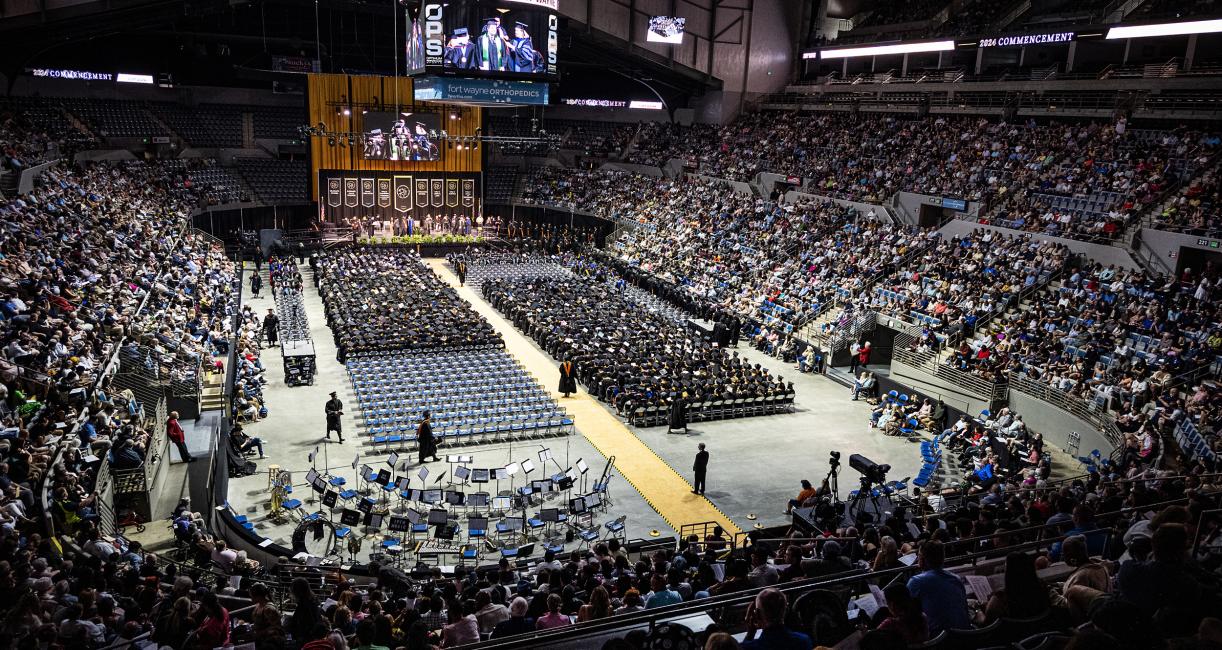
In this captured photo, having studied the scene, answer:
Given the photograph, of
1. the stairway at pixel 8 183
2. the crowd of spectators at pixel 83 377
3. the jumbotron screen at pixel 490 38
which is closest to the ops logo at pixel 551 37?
the jumbotron screen at pixel 490 38

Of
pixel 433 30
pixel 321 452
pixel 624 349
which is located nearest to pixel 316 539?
pixel 321 452

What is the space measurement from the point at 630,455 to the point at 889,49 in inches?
1329

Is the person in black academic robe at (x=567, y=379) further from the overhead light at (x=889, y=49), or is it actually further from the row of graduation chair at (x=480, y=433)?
the overhead light at (x=889, y=49)

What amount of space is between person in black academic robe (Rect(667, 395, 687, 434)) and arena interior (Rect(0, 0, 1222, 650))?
0.27 ft

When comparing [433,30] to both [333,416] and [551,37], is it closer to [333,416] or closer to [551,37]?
[551,37]

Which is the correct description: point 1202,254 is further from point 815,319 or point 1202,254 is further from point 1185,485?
point 1185,485

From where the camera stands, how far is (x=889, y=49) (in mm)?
43906

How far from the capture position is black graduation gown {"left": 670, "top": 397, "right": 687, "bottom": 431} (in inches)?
846

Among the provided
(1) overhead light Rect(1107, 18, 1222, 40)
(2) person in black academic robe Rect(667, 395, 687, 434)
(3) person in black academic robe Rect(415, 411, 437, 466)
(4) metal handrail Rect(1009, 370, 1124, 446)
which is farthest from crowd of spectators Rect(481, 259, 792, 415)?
(1) overhead light Rect(1107, 18, 1222, 40)

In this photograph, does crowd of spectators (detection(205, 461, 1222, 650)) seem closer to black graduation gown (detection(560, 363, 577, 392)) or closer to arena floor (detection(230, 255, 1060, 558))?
arena floor (detection(230, 255, 1060, 558))

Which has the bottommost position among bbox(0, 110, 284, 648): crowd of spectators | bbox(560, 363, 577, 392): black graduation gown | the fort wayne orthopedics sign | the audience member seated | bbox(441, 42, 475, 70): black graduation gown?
bbox(560, 363, 577, 392): black graduation gown

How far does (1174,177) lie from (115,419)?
31853mm

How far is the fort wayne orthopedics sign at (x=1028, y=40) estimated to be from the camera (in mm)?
34812

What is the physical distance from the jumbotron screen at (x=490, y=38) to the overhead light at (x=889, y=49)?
20688mm
